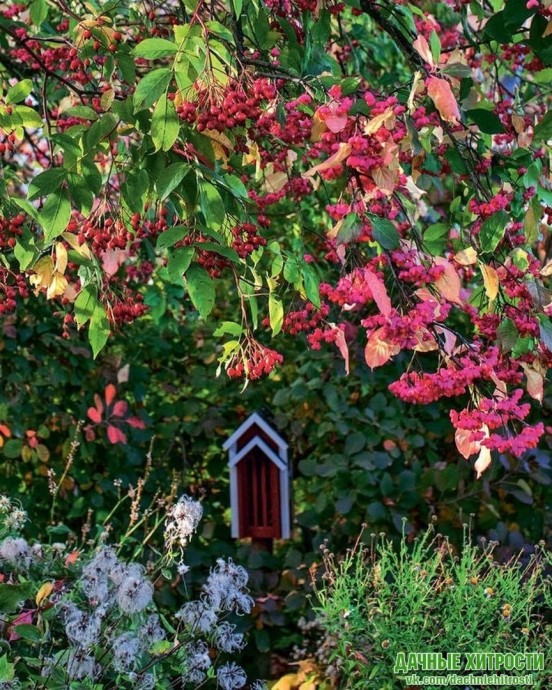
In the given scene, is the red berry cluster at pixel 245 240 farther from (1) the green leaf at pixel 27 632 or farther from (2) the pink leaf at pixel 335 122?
(1) the green leaf at pixel 27 632

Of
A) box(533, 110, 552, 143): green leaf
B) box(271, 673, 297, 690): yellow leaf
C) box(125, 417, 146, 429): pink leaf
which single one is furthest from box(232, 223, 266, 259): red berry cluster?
box(125, 417, 146, 429): pink leaf

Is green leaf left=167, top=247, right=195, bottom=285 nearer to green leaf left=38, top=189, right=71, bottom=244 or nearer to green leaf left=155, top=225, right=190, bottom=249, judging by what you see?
green leaf left=155, top=225, right=190, bottom=249

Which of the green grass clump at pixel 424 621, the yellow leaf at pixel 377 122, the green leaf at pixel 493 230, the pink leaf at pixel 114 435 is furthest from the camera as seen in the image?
the pink leaf at pixel 114 435

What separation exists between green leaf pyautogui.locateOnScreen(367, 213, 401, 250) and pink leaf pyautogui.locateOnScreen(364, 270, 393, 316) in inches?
2.6

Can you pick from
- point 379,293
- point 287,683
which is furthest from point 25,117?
point 287,683

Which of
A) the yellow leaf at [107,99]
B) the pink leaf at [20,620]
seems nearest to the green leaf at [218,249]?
the yellow leaf at [107,99]

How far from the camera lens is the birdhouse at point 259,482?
3.54 meters

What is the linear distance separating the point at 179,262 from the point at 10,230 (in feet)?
1.65

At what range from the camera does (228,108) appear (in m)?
1.88

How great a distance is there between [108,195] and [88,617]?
95 cm

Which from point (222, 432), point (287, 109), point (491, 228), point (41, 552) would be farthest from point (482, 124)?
point (222, 432)

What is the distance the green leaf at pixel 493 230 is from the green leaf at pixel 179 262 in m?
0.62

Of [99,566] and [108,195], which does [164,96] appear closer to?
[108,195]

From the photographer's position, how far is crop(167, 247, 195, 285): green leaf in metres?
1.97
